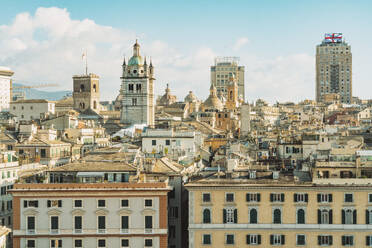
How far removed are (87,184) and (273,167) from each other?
22.0m

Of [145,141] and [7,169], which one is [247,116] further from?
[7,169]

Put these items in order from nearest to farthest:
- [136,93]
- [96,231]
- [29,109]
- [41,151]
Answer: [96,231]
[41,151]
[136,93]
[29,109]

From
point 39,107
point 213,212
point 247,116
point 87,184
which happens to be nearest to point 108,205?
point 87,184

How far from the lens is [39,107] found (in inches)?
6949

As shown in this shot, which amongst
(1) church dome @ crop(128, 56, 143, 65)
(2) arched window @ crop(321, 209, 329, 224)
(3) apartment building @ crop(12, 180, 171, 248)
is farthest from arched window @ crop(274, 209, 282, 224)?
(1) church dome @ crop(128, 56, 143, 65)

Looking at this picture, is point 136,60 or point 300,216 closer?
point 300,216

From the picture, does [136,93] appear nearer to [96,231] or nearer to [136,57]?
[136,57]

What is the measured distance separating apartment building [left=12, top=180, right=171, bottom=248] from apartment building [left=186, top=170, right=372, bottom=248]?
3.62 meters

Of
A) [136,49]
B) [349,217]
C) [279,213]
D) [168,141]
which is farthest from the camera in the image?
[136,49]

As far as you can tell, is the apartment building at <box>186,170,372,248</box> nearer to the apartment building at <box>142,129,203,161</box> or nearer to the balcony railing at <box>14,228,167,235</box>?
the balcony railing at <box>14,228,167,235</box>

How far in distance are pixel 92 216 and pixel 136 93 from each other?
94357 mm

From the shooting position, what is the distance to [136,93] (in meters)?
156

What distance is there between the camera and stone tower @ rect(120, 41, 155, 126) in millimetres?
155000

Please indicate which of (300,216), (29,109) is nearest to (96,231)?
(300,216)
